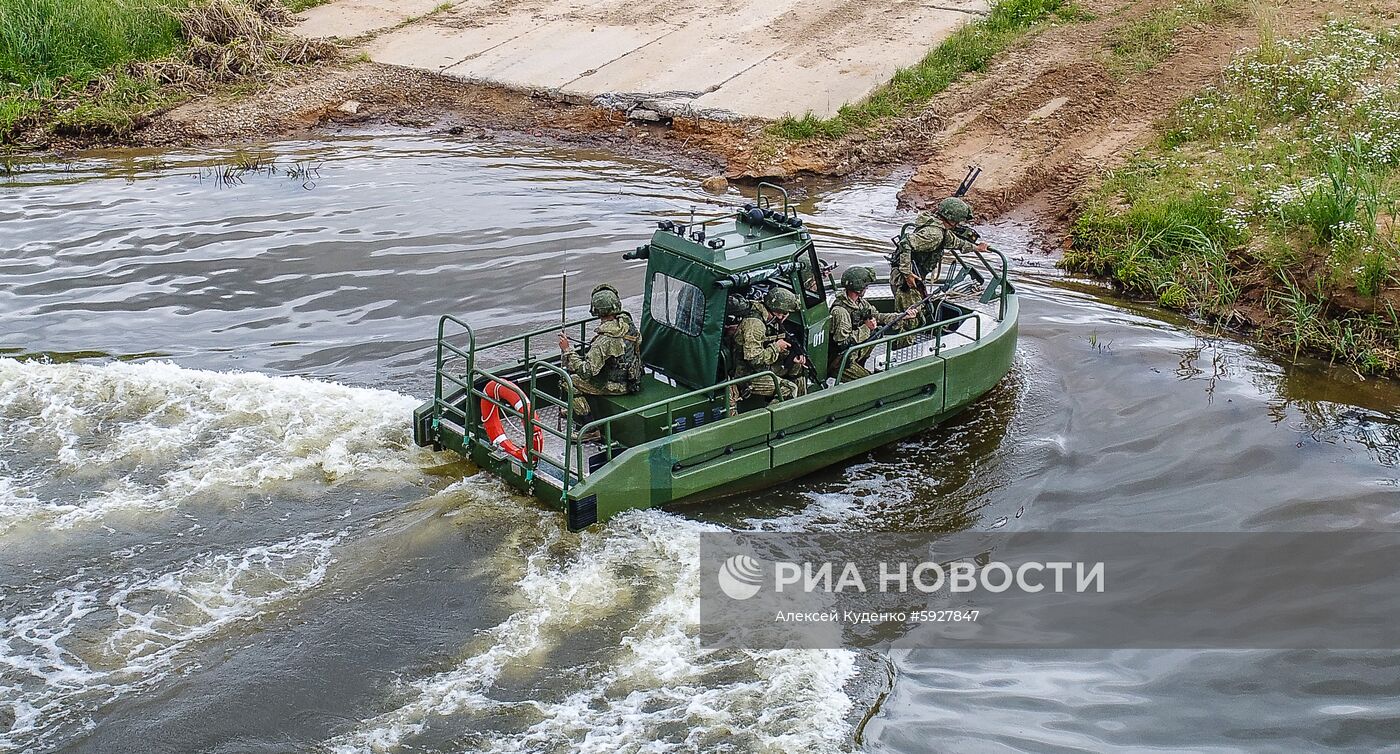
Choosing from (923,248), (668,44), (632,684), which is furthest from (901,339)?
(668,44)

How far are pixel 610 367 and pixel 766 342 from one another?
3.91 feet

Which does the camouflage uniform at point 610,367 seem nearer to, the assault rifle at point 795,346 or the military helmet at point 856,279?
the assault rifle at point 795,346

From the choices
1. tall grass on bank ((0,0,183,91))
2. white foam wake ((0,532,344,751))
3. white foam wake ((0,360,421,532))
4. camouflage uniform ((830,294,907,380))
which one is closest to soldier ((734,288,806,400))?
camouflage uniform ((830,294,907,380))

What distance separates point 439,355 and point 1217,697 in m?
5.86

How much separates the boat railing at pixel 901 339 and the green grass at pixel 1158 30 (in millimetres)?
9271

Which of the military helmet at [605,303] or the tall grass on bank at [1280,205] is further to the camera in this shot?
the tall grass on bank at [1280,205]

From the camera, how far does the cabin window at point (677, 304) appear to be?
409 inches

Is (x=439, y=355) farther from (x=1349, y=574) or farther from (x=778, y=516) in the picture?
(x=1349, y=574)

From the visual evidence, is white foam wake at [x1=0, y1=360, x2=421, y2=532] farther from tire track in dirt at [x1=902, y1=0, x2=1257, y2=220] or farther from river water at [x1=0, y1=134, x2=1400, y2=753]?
tire track in dirt at [x1=902, y1=0, x2=1257, y2=220]

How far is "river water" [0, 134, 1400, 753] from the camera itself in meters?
8.00

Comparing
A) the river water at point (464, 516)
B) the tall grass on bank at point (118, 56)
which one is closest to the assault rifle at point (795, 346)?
the river water at point (464, 516)

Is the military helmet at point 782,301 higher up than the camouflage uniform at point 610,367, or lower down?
higher up

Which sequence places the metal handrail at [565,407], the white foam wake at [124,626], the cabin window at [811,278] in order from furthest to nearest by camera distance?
the cabin window at [811,278] < the metal handrail at [565,407] < the white foam wake at [124,626]

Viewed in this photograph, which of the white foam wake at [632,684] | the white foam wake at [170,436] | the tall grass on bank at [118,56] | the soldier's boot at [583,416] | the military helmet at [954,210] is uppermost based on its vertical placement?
the tall grass on bank at [118,56]
